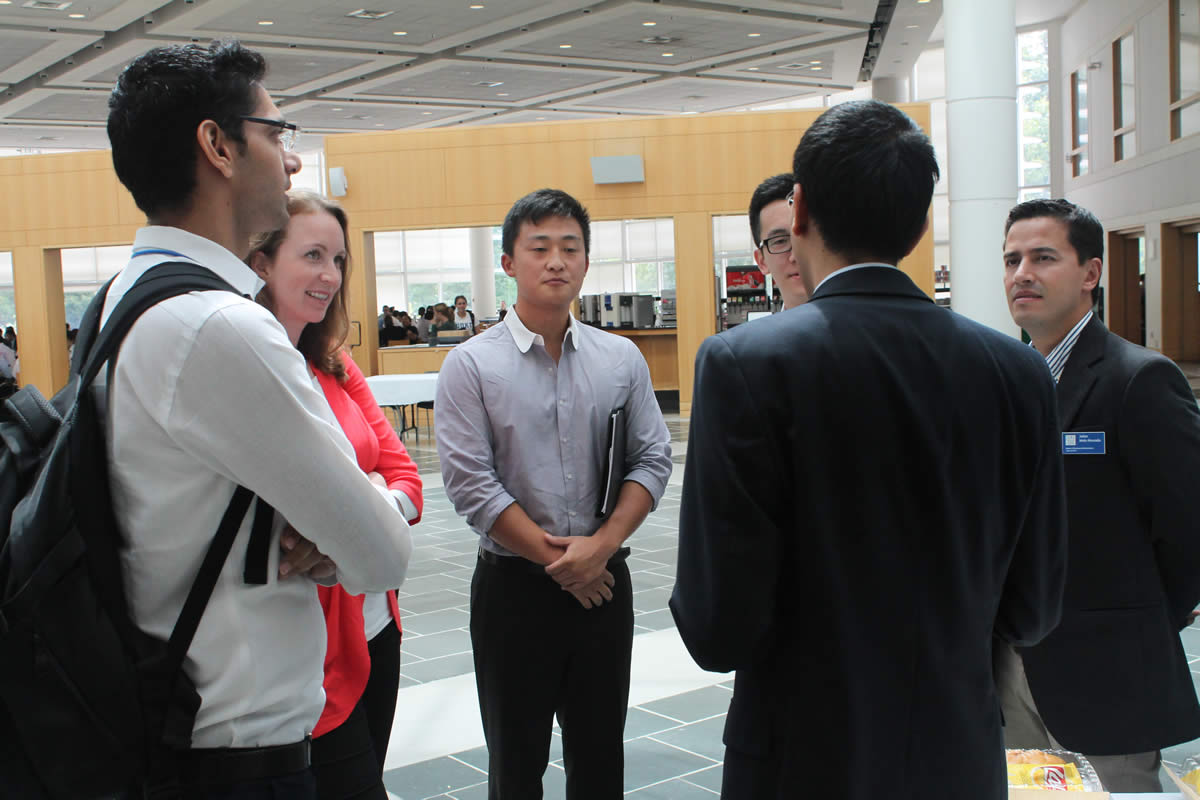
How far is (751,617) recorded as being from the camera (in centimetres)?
131

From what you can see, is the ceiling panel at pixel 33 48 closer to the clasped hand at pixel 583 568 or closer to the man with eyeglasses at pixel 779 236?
the man with eyeglasses at pixel 779 236

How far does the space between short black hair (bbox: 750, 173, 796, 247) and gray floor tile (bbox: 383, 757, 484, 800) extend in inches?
76.6

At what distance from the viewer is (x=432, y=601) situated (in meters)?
5.63

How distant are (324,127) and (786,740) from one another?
89.0 feet

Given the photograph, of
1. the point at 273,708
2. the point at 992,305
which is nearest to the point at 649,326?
the point at 992,305

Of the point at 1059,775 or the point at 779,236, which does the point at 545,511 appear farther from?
the point at 1059,775

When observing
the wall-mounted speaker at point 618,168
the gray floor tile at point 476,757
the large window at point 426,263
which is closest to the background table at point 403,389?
the wall-mounted speaker at point 618,168

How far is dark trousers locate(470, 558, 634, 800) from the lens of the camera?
2.38m

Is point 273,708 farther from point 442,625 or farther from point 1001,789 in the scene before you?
point 442,625

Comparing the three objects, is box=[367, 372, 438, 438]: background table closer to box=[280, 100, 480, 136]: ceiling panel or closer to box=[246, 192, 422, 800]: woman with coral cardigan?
box=[246, 192, 422, 800]: woman with coral cardigan

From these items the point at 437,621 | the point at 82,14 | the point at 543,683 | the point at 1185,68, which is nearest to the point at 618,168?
the point at 82,14

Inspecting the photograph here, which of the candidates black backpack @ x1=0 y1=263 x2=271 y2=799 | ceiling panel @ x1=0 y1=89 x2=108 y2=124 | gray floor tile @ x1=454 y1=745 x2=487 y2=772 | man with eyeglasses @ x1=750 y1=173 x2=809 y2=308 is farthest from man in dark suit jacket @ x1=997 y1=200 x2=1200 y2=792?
ceiling panel @ x1=0 y1=89 x2=108 y2=124

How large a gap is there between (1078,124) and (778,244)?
77.9 ft

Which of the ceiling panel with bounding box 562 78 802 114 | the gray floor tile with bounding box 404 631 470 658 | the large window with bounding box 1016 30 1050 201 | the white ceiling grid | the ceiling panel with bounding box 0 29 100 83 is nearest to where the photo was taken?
the gray floor tile with bounding box 404 631 470 658
